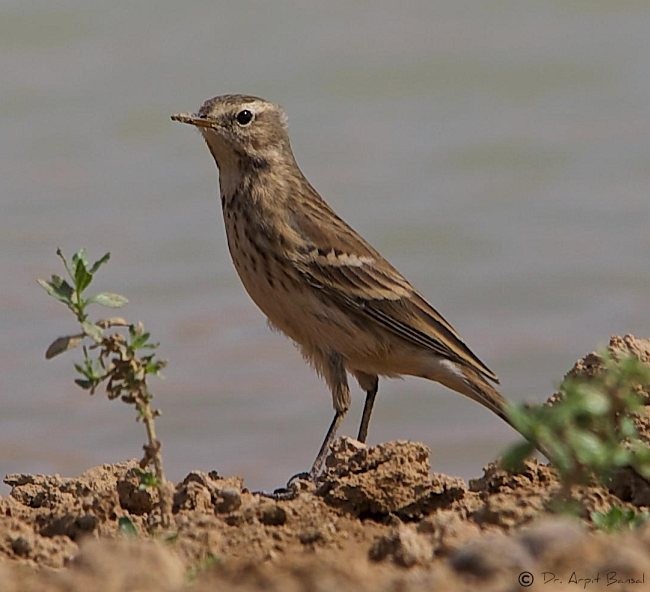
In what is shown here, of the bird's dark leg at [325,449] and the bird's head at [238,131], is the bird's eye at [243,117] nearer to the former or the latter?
the bird's head at [238,131]

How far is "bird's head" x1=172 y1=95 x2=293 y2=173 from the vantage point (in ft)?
27.5

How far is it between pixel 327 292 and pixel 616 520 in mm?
3267

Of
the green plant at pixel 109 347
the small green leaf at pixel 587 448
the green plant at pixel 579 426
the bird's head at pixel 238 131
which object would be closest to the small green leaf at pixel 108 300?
the green plant at pixel 109 347

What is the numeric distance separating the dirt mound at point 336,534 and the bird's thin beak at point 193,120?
2061 mm

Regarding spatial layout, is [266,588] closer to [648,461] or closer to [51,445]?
[648,461]

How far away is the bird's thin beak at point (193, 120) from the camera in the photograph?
8.13 m

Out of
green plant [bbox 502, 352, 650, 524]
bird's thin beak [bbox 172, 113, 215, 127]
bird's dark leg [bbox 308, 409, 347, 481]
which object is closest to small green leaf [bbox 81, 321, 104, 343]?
green plant [bbox 502, 352, 650, 524]

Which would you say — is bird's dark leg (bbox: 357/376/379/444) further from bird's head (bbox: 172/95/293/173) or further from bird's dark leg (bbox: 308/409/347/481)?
bird's head (bbox: 172/95/293/173)

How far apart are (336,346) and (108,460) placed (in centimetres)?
220

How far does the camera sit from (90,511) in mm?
5895

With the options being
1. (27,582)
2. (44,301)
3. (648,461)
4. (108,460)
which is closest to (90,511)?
(27,582)

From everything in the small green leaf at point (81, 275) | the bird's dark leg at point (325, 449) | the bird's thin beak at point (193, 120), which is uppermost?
the bird's thin beak at point (193, 120)

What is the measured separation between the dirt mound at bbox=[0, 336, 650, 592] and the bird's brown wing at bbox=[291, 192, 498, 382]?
1.34 m

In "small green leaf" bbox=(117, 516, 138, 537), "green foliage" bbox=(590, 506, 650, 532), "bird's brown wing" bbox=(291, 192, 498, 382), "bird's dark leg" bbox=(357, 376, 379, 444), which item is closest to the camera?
"green foliage" bbox=(590, 506, 650, 532)
